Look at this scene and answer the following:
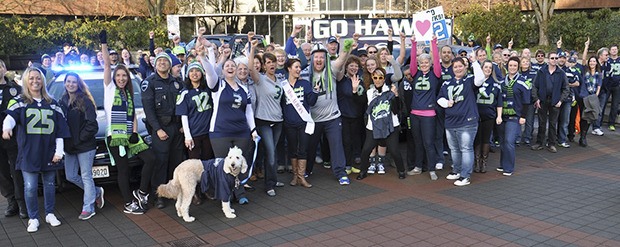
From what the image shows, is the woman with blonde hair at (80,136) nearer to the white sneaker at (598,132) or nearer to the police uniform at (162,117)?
the police uniform at (162,117)

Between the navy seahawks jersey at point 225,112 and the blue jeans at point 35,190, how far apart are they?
1945 millimetres

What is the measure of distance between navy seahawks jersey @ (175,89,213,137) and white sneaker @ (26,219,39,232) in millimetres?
2038

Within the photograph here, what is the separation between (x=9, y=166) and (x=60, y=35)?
20.0 meters

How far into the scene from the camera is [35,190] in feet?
19.8

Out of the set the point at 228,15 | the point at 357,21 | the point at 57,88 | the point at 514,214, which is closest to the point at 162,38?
the point at 228,15

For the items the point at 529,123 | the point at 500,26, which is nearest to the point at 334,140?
the point at 529,123

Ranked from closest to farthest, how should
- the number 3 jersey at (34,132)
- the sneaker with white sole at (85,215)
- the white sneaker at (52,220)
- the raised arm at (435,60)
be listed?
the number 3 jersey at (34,132), the white sneaker at (52,220), the sneaker with white sole at (85,215), the raised arm at (435,60)

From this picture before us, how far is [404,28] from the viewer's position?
12.3m

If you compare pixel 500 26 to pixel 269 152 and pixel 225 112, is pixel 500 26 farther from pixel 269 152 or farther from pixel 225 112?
pixel 225 112

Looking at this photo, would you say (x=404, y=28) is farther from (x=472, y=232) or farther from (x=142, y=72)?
(x=472, y=232)

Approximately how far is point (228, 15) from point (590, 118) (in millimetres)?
26355

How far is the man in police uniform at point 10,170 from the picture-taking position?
6.28 m

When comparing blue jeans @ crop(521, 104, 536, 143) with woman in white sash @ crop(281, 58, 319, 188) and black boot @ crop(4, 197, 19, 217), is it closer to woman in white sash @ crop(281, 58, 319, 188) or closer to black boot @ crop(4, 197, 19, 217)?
woman in white sash @ crop(281, 58, 319, 188)

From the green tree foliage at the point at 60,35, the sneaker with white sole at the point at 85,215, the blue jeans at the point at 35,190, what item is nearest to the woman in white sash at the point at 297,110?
the sneaker with white sole at the point at 85,215
